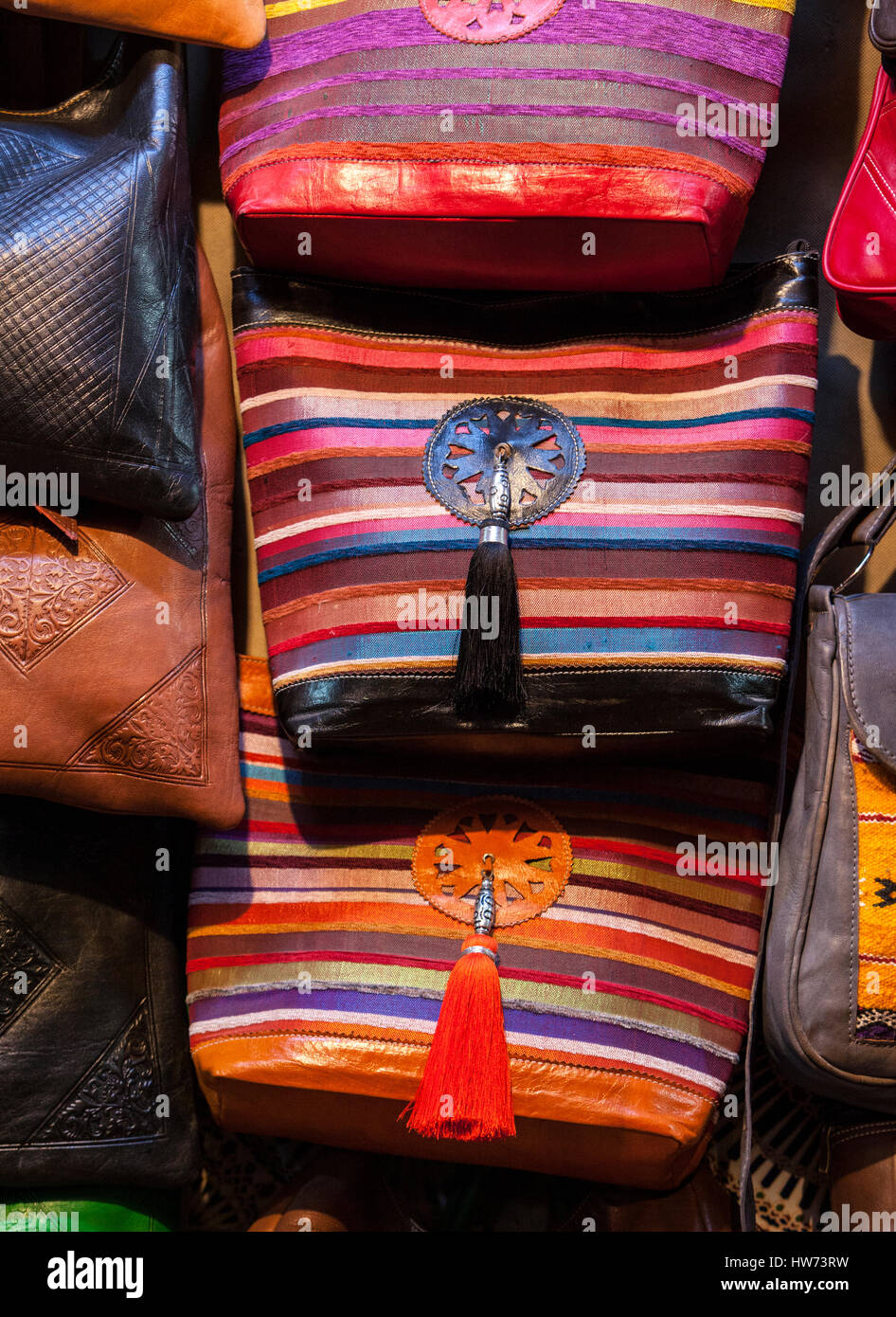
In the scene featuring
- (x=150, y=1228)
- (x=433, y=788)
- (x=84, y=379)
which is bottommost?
(x=150, y=1228)

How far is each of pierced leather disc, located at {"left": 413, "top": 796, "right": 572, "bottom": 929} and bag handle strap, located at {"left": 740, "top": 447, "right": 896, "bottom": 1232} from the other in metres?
0.26

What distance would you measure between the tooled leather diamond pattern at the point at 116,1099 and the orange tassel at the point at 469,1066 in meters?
0.37

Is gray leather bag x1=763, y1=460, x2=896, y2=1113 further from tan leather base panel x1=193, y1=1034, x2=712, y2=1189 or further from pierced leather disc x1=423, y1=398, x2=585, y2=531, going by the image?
pierced leather disc x1=423, y1=398, x2=585, y2=531

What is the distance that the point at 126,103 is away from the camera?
4.45 ft

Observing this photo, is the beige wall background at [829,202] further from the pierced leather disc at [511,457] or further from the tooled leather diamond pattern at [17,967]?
the tooled leather diamond pattern at [17,967]

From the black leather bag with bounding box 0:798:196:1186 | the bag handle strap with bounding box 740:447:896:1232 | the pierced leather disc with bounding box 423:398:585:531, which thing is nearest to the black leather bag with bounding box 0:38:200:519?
the pierced leather disc with bounding box 423:398:585:531

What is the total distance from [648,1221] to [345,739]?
0.74 metres

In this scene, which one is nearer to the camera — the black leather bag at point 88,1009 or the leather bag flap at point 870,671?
the leather bag flap at point 870,671

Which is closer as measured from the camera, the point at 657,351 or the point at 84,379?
the point at 84,379

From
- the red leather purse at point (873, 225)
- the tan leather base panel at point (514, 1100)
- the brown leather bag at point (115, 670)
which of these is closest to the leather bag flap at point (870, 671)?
the red leather purse at point (873, 225)

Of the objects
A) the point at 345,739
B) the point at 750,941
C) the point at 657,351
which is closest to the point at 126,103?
the point at 657,351

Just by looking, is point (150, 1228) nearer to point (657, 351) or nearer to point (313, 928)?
point (313, 928)

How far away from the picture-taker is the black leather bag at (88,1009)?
4.51 ft

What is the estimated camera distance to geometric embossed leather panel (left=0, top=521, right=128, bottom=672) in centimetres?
126
